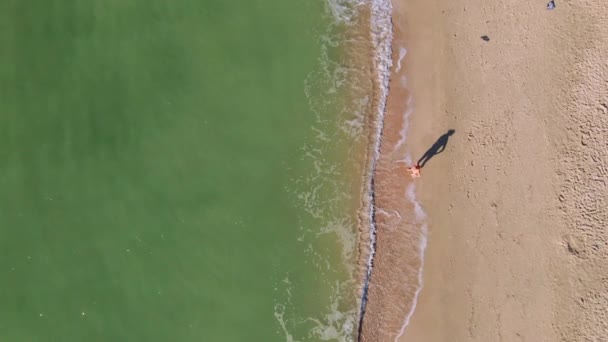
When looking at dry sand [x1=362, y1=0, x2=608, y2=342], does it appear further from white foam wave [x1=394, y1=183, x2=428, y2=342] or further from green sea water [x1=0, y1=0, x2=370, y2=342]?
green sea water [x1=0, y1=0, x2=370, y2=342]

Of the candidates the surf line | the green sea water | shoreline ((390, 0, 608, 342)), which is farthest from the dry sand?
the green sea water

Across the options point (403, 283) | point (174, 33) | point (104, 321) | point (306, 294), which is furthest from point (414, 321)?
point (174, 33)

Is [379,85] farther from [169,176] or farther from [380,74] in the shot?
[169,176]

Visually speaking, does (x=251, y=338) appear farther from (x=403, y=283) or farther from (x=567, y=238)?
(x=567, y=238)

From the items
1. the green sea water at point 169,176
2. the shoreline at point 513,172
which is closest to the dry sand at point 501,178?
the shoreline at point 513,172

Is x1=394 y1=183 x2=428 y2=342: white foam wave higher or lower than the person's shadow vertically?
lower

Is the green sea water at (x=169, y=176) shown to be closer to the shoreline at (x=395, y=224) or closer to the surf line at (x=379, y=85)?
the surf line at (x=379, y=85)
